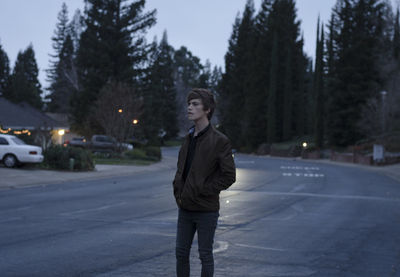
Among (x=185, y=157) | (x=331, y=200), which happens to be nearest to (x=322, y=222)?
(x=331, y=200)

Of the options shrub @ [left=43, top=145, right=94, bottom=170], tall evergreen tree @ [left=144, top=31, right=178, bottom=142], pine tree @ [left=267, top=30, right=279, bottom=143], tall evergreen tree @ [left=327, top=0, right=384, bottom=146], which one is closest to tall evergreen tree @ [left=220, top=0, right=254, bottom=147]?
pine tree @ [left=267, top=30, right=279, bottom=143]

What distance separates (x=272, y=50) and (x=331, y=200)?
57344 mm

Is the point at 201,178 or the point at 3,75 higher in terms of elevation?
the point at 3,75

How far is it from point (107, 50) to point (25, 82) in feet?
111

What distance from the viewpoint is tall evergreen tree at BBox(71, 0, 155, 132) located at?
54.0 meters

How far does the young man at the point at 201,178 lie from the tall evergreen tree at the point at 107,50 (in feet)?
161

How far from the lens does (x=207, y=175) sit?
4.68 m

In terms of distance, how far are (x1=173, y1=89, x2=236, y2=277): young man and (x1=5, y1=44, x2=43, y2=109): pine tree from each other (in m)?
73.5

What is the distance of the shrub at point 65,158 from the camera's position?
1052 inches

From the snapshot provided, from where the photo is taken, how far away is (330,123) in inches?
2430

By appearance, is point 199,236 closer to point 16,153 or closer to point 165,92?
point 16,153

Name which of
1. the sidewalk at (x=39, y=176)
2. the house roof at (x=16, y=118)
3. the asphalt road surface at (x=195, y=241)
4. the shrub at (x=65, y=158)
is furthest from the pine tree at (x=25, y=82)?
the asphalt road surface at (x=195, y=241)

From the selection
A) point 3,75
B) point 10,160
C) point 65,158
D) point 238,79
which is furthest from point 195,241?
A: point 3,75

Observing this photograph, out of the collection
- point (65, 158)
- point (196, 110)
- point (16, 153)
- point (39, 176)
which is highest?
point (196, 110)
